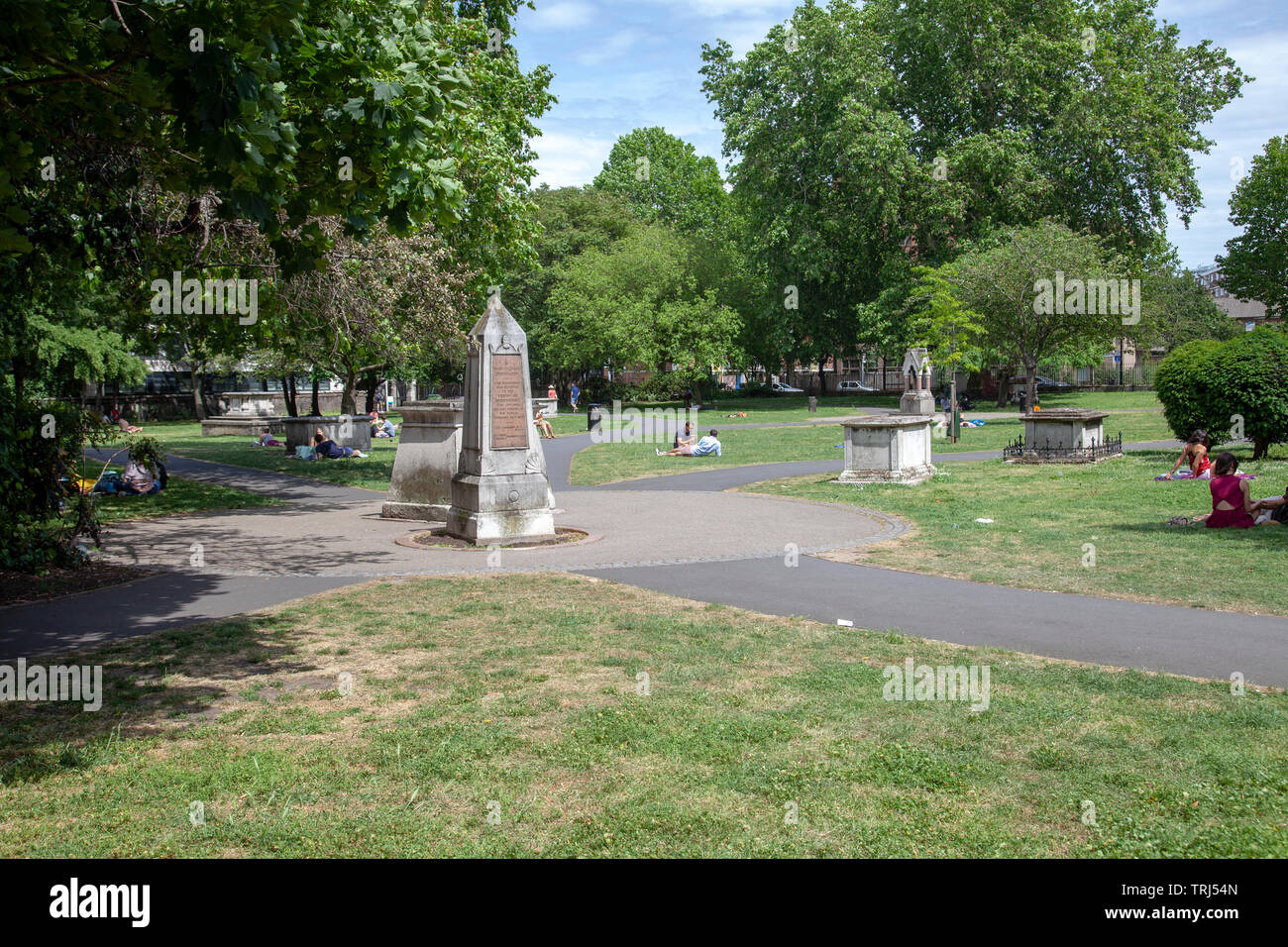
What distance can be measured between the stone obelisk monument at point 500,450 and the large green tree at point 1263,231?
5883 cm

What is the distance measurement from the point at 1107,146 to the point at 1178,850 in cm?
5083

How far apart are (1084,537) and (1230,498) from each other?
6.26 feet

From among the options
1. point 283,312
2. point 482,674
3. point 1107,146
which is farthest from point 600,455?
point 1107,146

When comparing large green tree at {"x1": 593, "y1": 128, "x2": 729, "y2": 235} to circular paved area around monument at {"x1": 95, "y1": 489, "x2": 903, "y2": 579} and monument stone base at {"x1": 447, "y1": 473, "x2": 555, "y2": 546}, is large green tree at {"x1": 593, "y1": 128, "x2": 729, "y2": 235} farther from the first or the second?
monument stone base at {"x1": 447, "y1": 473, "x2": 555, "y2": 546}

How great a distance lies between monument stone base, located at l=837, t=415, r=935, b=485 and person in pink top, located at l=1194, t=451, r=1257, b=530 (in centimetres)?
666

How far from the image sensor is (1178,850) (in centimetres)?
409

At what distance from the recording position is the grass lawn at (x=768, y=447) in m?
23.5

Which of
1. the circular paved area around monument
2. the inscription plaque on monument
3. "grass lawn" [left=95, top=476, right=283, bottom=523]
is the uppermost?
the inscription plaque on monument

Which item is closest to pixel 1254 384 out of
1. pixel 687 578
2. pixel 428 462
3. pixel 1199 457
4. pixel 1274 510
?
pixel 1199 457

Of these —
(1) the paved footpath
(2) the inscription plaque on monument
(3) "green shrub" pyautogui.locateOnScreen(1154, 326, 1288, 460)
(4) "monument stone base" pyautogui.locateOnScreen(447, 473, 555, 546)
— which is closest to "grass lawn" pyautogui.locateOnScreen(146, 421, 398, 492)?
(1) the paved footpath

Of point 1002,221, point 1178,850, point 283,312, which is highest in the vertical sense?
point 1002,221

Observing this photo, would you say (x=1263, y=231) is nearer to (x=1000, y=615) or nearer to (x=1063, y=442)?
(x=1063, y=442)

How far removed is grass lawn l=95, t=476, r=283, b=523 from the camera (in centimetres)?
1642
